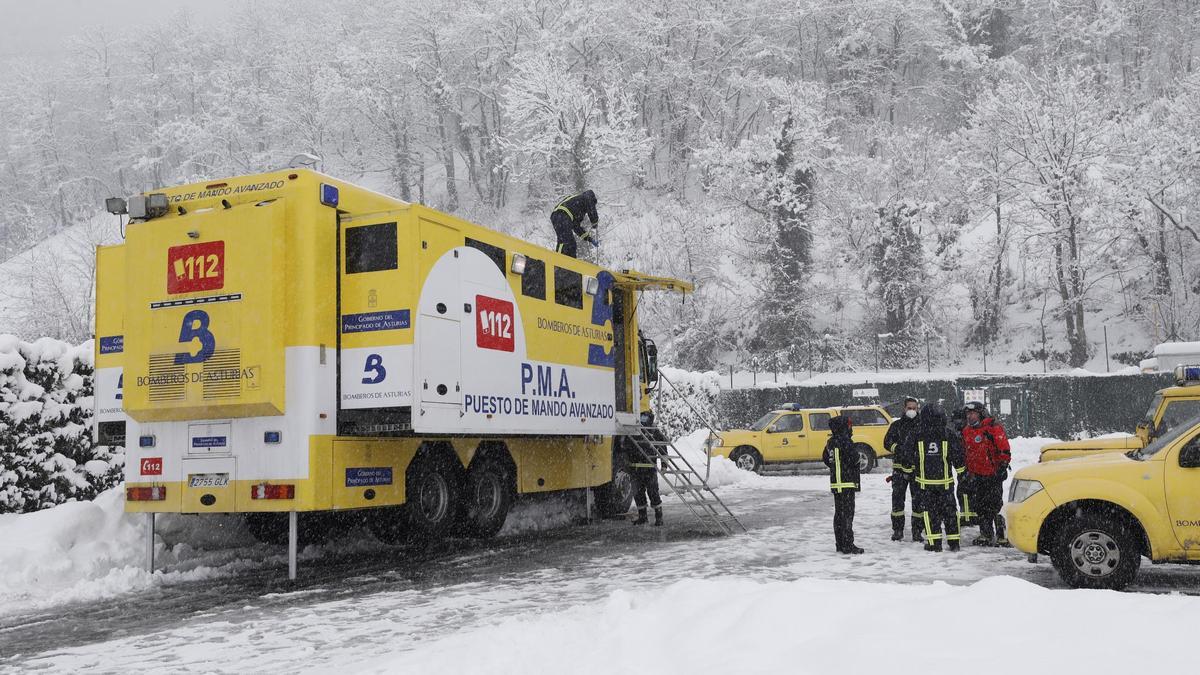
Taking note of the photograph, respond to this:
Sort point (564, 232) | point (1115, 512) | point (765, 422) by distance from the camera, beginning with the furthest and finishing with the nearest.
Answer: point (765, 422) < point (564, 232) < point (1115, 512)

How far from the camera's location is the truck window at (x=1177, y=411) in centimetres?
1215

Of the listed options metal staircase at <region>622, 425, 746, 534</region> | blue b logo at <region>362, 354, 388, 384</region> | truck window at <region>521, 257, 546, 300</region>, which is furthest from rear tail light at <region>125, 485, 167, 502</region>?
metal staircase at <region>622, 425, 746, 534</region>

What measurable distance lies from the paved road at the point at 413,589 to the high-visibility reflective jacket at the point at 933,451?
832 mm

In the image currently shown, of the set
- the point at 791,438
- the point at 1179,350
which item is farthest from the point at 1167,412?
the point at 791,438

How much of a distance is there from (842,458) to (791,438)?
1488cm

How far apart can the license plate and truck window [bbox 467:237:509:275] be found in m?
3.44

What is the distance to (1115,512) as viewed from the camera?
346 inches

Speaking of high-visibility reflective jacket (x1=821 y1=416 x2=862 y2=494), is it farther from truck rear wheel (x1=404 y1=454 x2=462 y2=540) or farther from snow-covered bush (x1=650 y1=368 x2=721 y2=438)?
snow-covered bush (x1=650 y1=368 x2=721 y2=438)

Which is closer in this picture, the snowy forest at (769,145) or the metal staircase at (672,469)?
the metal staircase at (672,469)

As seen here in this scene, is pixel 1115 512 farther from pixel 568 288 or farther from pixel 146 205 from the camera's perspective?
pixel 146 205

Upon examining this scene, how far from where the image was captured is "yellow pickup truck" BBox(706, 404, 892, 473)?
26141 mm

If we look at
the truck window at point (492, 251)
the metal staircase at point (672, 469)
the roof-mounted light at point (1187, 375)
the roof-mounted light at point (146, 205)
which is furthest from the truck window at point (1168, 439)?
the roof-mounted light at point (146, 205)

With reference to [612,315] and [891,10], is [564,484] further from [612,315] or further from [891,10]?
[891,10]

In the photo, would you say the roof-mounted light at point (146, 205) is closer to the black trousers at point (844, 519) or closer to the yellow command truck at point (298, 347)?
the yellow command truck at point (298, 347)
